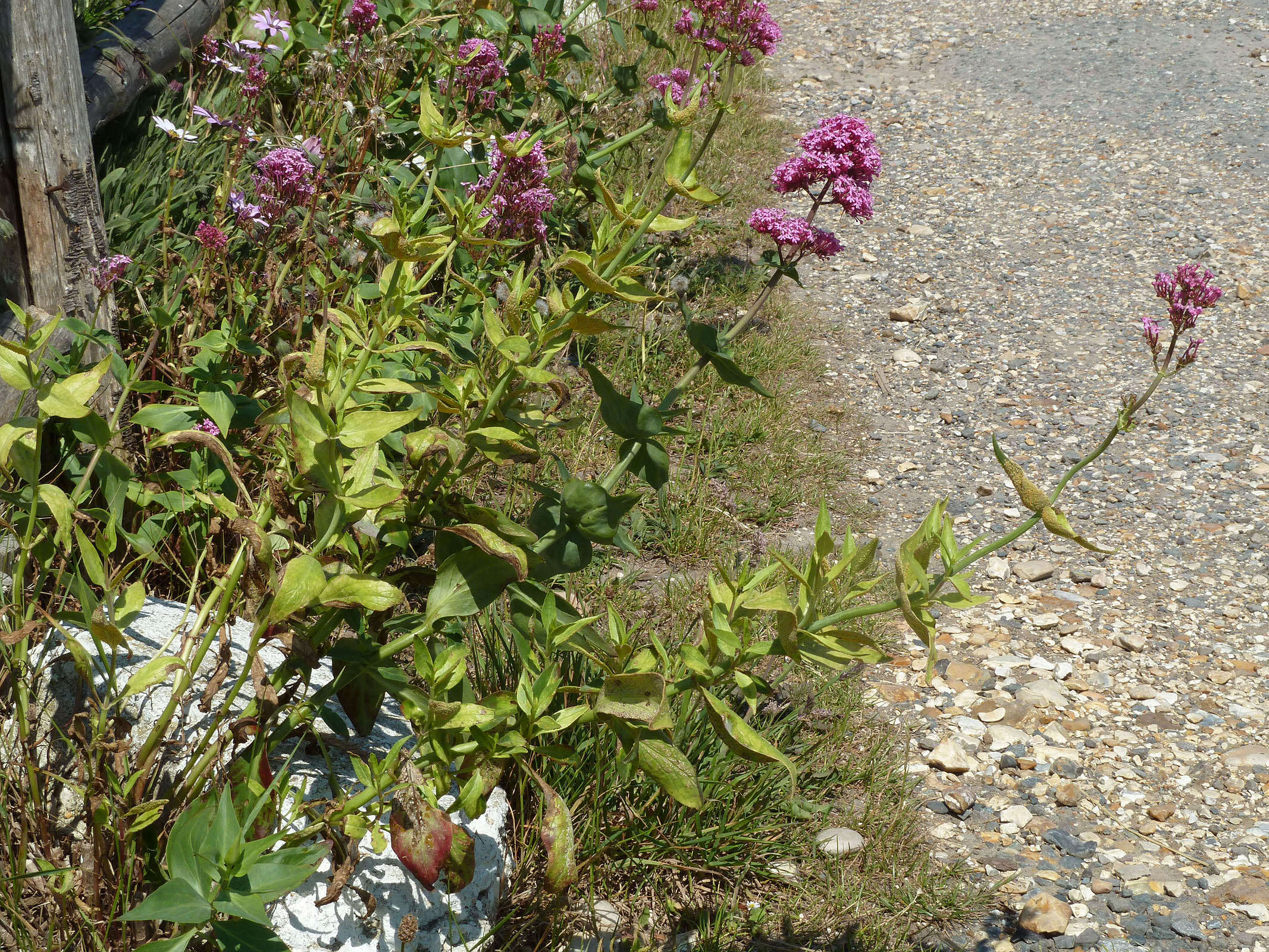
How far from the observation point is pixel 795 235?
133 inches

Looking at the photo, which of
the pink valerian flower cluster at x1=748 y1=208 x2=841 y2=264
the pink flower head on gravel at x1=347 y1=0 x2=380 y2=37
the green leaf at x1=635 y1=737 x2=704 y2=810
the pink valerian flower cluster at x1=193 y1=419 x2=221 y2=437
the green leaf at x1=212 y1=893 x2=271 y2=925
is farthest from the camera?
the pink valerian flower cluster at x1=748 y1=208 x2=841 y2=264

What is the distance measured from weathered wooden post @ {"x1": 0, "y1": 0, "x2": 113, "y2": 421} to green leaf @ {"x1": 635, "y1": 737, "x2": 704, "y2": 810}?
1624 millimetres

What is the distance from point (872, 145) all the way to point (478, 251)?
1696 mm

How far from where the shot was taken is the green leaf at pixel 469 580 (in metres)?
1.69

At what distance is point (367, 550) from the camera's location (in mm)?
1982

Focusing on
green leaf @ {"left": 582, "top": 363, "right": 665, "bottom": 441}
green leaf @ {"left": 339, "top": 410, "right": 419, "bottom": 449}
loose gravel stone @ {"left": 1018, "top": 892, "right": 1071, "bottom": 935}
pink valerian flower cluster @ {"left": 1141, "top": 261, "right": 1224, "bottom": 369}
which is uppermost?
pink valerian flower cluster @ {"left": 1141, "top": 261, "right": 1224, "bottom": 369}

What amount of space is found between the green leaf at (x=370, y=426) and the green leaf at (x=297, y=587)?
A: 0.59ft

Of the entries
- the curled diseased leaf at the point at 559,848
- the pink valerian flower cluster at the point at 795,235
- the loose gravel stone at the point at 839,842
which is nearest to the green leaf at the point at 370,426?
the curled diseased leaf at the point at 559,848

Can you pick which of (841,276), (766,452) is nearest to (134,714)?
(766,452)

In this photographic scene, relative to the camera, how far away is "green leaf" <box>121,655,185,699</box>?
1.57 metres

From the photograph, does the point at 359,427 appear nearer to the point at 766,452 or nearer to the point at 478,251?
the point at 478,251

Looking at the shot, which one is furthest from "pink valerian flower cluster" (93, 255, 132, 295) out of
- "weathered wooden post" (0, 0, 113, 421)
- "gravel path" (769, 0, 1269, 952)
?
"gravel path" (769, 0, 1269, 952)

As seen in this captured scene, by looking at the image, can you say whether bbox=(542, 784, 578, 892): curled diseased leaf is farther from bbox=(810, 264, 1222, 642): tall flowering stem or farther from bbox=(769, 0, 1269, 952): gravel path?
bbox=(769, 0, 1269, 952): gravel path

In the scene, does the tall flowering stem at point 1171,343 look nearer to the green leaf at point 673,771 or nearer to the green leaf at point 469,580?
the green leaf at point 673,771
